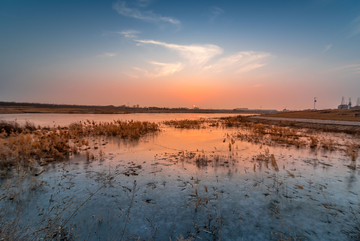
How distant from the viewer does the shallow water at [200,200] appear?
352 cm

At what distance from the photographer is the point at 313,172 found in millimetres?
6699

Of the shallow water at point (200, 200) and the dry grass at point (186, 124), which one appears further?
the dry grass at point (186, 124)

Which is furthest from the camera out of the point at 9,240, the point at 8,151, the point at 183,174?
the point at 8,151

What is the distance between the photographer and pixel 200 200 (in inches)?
182

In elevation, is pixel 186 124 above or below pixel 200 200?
above

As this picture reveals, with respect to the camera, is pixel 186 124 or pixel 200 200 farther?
pixel 186 124

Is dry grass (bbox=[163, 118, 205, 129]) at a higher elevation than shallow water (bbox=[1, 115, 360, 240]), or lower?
higher

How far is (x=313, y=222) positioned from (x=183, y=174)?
13.4ft

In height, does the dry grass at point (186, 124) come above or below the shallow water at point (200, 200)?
above

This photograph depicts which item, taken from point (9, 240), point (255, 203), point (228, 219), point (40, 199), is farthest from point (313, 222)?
point (40, 199)

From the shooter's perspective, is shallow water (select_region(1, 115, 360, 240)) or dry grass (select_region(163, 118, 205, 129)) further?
dry grass (select_region(163, 118, 205, 129))

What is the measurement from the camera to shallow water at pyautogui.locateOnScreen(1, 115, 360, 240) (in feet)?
11.5

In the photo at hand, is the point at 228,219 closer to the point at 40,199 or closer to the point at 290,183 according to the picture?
the point at 290,183

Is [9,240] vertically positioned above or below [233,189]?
above
